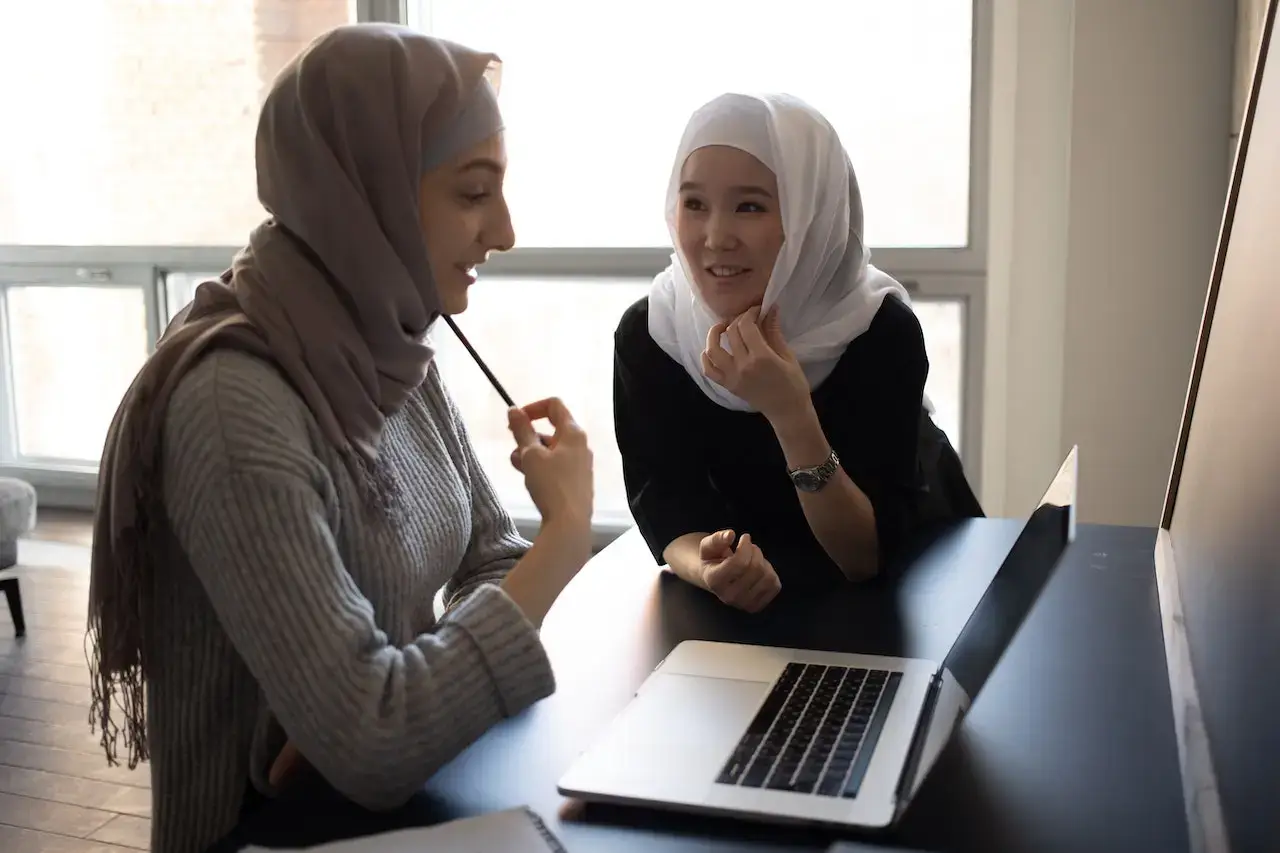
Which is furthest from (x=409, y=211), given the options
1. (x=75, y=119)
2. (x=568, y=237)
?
(x=75, y=119)

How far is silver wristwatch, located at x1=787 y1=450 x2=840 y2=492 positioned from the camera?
144 centimetres

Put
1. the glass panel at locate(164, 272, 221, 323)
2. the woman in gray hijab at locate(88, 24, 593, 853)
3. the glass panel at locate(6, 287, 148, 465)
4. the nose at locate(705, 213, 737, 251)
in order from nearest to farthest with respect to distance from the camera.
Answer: the woman in gray hijab at locate(88, 24, 593, 853) < the nose at locate(705, 213, 737, 251) < the glass panel at locate(164, 272, 221, 323) < the glass panel at locate(6, 287, 148, 465)

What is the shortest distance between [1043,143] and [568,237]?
1.34 m

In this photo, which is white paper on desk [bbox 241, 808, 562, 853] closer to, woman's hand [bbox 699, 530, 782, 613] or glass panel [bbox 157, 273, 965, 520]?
woman's hand [bbox 699, 530, 782, 613]

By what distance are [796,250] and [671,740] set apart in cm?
81

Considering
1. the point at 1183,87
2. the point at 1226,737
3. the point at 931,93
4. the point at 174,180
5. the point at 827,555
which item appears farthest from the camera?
the point at 174,180

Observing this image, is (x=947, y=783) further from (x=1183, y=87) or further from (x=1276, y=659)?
(x=1183, y=87)

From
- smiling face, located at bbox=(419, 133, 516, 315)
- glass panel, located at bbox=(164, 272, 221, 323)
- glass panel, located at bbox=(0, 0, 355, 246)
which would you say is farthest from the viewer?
glass panel, located at bbox=(164, 272, 221, 323)

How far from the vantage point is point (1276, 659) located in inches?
23.0

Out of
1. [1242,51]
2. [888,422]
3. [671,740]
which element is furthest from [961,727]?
[1242,51]

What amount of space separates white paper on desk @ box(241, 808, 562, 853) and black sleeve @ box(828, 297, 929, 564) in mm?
799

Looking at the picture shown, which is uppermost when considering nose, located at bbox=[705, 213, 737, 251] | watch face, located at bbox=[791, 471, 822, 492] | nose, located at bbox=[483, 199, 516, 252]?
nose, located at bbox=[483, 199, 516, 252]

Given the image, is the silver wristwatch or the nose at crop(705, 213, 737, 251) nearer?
the silver wristwatch

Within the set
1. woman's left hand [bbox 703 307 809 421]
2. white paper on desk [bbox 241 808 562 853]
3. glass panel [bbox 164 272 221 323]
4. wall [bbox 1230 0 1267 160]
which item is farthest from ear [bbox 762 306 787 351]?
glass panel [bbox 164 272 221 323]
